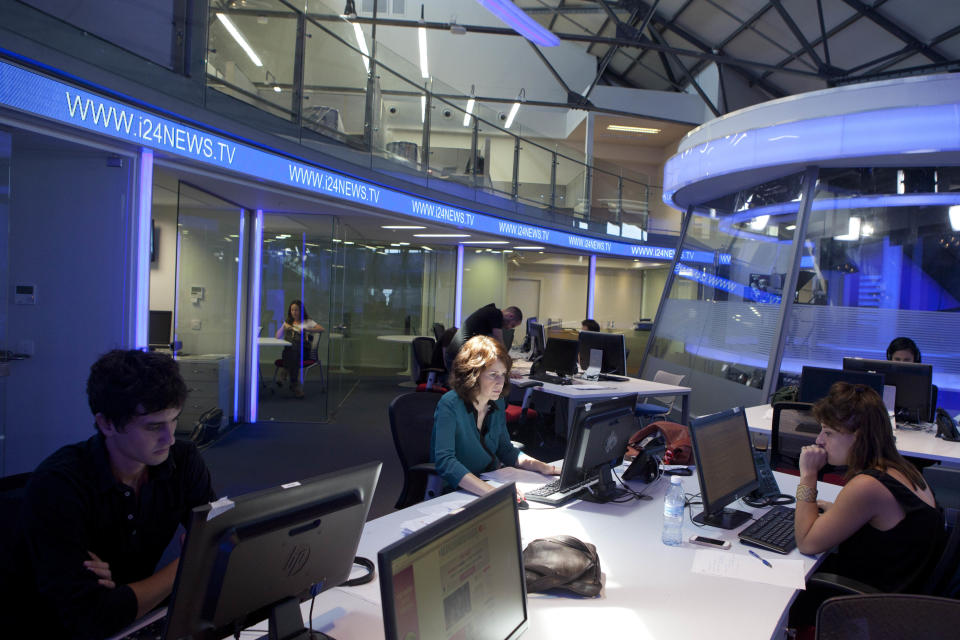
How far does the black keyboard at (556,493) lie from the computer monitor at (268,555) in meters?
1.30

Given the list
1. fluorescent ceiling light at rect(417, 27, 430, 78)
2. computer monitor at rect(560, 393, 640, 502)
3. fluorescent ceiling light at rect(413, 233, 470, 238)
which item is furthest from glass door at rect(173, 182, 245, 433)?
fluorescent ceiling light at rect(417, 27, 430, 78)

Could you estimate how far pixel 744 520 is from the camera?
2592 millimetres

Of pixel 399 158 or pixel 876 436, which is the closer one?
pixel 876 436

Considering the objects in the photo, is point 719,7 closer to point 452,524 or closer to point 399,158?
point 399,158

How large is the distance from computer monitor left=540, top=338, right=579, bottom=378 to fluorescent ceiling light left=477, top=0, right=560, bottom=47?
306cm

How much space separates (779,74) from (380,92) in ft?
38.4

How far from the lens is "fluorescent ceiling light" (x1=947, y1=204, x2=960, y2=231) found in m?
6.20

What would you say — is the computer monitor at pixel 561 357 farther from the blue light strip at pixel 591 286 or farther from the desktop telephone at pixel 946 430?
the blue light strip at pixel 591 286

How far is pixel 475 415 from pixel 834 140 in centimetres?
510

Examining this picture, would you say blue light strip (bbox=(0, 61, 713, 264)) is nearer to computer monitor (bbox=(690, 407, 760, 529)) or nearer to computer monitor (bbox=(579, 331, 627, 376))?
computer monitor (bbox=(579, 331, 627, 376))

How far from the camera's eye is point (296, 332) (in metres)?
7.29

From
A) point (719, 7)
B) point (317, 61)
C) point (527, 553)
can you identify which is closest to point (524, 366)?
point (317, 61)

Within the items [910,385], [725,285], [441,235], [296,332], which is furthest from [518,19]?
[441,235]

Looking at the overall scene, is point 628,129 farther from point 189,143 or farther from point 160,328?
point 189,143
